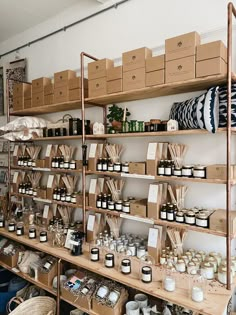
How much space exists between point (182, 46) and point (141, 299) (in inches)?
71.2

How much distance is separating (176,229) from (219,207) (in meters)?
0.36

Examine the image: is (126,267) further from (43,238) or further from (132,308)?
(43,238)

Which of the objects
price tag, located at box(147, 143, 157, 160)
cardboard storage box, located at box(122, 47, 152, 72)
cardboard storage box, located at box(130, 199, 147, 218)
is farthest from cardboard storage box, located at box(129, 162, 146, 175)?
cardboard storage box, located at box(122, 47, 152, 72)

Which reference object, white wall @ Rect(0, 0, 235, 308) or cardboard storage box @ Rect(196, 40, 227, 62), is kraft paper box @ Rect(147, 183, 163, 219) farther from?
cardboard storage box @ Rect(196, 40, 227, 62)

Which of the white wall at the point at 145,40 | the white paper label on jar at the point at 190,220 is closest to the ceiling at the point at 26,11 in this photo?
the white wall at the point at 145,40

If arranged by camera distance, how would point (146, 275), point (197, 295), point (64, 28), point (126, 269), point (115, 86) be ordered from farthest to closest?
point (64, 28) < point (115, 86) < point (126, 269) < point (146, 275) < point (197, 295)

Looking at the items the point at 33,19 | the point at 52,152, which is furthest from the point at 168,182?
the point at 33,19

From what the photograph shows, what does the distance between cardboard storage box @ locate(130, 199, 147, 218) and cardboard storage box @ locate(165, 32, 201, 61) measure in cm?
108

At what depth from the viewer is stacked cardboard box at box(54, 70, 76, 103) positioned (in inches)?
94.4

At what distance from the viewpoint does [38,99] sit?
269 centimetres

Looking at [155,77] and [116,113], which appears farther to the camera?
[116,113]

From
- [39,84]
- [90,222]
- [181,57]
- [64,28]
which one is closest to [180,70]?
[181,57]

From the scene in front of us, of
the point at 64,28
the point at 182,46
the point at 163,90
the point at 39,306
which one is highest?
the point at 64,28

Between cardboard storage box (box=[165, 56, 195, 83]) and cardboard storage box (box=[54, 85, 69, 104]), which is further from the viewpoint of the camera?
cardboard storage box (box=[54, 85, 69, 104])
